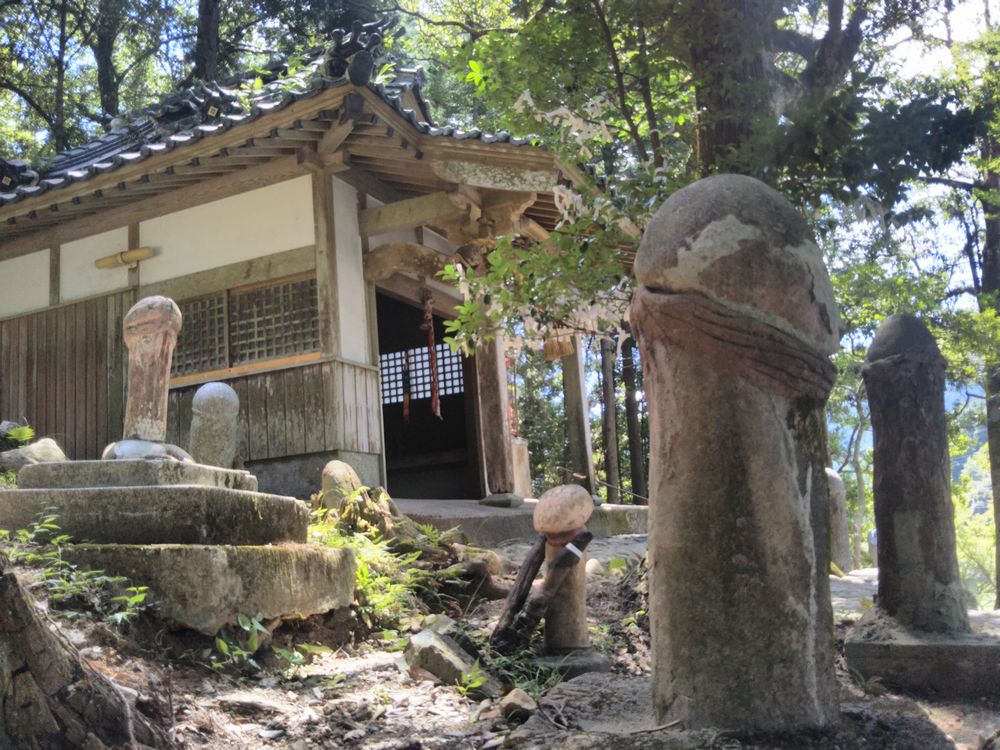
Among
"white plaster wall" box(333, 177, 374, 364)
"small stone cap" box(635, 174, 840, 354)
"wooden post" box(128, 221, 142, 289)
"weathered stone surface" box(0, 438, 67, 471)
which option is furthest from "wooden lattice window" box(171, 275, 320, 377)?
"small stone cap" box(635, 174, 840, 354)

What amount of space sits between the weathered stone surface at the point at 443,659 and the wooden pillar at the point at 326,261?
5.36 m

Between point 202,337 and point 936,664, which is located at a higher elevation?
point 202,337

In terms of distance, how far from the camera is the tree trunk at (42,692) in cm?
290

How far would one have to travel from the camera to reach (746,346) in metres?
2.95

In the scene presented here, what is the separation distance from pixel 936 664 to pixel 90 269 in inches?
425

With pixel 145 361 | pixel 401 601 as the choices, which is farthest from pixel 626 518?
pixel 145 361

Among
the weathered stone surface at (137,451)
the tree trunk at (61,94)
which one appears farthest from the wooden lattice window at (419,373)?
the tree trunk at (61,94)

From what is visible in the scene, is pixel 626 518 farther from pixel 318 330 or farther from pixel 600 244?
pixel 600 244

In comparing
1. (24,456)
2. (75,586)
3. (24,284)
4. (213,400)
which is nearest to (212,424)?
(213,400)

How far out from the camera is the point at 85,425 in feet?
39.2

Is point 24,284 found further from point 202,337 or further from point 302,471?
point 302,471

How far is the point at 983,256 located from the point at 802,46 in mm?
10686

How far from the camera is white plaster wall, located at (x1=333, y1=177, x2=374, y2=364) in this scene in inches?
425

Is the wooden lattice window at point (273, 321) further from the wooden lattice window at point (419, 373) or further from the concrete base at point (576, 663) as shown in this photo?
the concrete base at point (576, 663)
